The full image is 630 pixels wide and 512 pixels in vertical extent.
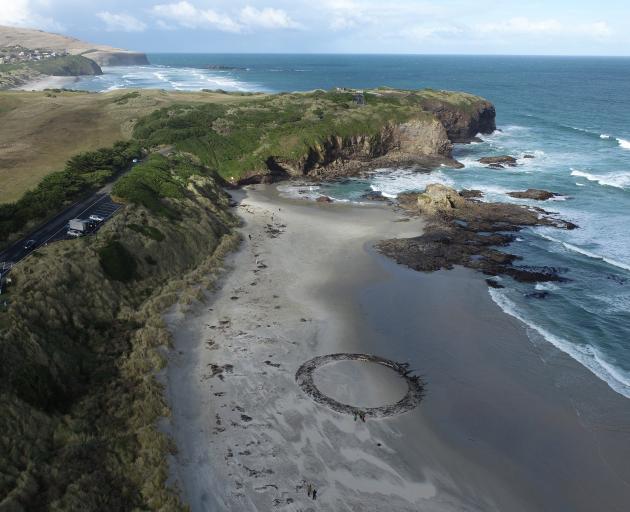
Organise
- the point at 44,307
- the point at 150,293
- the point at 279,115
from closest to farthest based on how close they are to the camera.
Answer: the point at 44,307
the point at 150,293
the point at 279,115

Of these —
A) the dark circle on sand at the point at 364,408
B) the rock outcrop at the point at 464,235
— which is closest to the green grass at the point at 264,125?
the rock outcrop at the point at 464,235

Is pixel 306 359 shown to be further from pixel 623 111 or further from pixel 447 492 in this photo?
pixel 623 111

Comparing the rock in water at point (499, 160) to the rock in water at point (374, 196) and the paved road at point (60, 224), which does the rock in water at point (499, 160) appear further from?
the paved road at point (60, 224)

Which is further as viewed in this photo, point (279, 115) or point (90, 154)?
point (279, 115)

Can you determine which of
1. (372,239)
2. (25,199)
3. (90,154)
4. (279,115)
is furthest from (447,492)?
(279,115)

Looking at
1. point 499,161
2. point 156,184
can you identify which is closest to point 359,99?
point 499,161

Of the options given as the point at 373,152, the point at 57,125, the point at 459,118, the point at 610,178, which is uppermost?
the point at 57,125

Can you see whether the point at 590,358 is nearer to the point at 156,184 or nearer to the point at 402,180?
the point at 156,184
